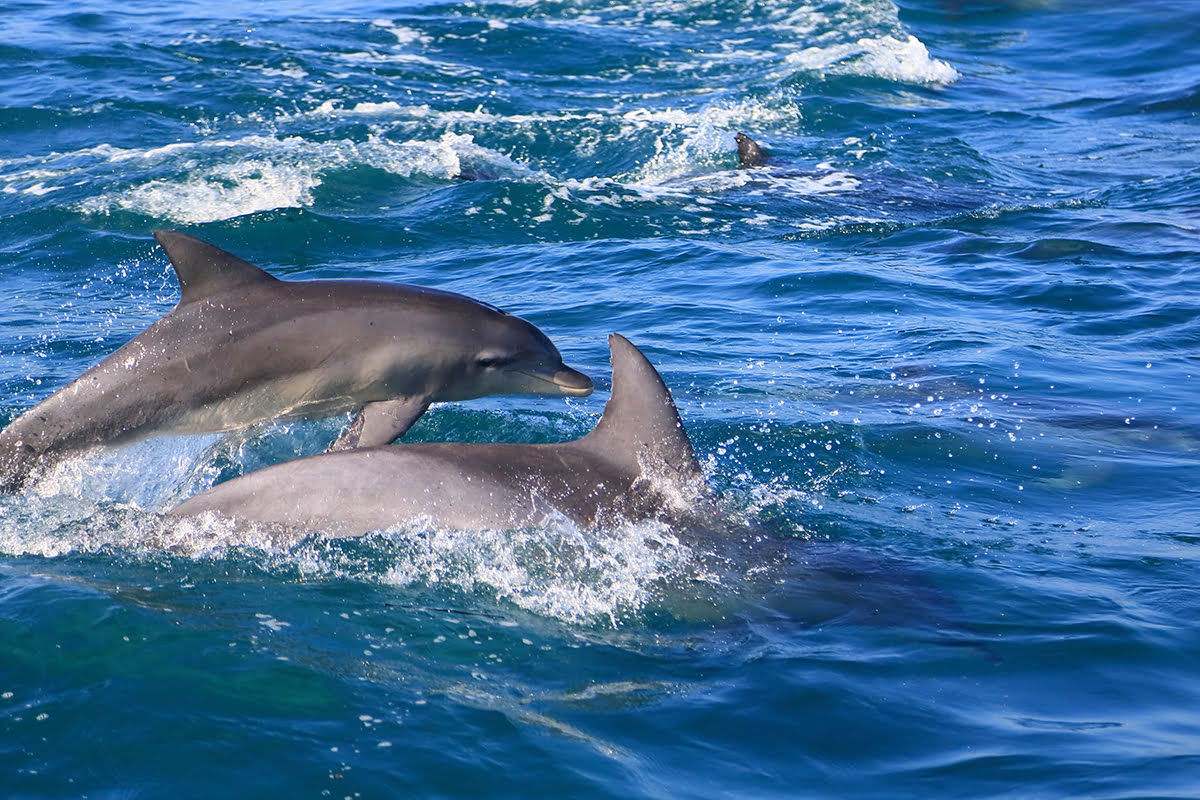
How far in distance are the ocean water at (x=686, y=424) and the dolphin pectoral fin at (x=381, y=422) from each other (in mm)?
938

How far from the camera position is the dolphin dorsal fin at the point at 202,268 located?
7.62 metres

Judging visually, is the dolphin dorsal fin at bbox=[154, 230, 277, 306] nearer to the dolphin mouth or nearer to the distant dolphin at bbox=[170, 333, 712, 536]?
the distant dolphin at bbox=[170, 333, 712, 536]

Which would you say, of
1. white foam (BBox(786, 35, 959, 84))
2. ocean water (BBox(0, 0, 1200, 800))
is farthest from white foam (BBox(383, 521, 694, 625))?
white foam (BBox(786, 35, 959, 84))

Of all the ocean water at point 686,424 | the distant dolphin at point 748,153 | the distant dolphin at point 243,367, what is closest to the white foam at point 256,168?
the ocean water at point 686,424

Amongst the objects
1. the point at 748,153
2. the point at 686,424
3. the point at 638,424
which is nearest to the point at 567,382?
the point at 638,424

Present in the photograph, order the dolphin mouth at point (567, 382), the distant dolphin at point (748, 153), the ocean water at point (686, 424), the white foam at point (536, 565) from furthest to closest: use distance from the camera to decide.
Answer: the distant dolphin at point (748, 153) < the dolphin mouth at point (567, 382) < the white foam at point (536, 565) < the ocean water at point (686, 424)

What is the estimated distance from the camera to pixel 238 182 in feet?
57.1

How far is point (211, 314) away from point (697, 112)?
16188 millimetres

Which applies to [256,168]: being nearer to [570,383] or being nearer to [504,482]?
[570,383]

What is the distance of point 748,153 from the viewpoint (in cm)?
1945

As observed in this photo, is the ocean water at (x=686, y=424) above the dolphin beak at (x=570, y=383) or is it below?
below

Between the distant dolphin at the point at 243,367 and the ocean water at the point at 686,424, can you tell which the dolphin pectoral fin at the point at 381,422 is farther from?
the ocean water at the point at 686,424

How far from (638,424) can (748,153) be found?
12.5 metres

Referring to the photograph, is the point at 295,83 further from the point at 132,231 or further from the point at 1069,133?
the point at 1069,133
